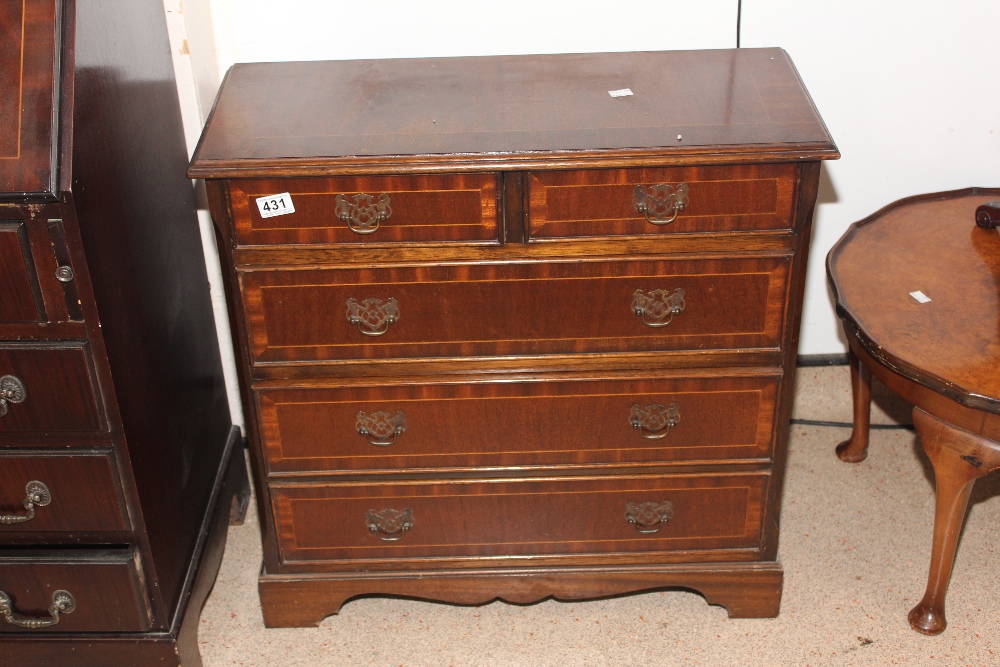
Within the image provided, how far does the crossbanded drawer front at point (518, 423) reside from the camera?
1.92m

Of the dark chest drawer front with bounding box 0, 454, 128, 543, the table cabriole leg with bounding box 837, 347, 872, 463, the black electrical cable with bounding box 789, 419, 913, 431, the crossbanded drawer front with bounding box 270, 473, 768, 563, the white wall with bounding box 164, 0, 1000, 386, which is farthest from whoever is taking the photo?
the black electrical cable with bounding box 789, 419, 913, 431

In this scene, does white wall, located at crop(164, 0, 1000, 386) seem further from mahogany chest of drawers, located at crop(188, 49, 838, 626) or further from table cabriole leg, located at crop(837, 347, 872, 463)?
table cabriole leg, located at crop(837, 347, 872, 463)

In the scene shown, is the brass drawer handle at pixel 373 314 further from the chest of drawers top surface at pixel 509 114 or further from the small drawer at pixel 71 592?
the small drawer at pixel 71 592

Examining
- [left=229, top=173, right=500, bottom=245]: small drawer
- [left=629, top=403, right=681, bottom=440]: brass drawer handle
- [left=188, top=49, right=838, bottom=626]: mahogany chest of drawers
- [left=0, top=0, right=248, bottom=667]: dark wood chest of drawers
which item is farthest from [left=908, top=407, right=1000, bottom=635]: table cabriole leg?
[left=0, top=0, right=248, bottom=667]: dark wood chest of drawers

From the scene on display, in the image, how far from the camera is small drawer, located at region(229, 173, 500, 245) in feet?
5.62

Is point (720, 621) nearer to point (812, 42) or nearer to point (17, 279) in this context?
point (812, 42)

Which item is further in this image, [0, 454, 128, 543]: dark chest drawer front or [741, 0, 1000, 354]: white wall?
[741, 0, 1000, 354]: white wall

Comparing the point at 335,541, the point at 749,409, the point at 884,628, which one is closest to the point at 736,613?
the point at 884,628

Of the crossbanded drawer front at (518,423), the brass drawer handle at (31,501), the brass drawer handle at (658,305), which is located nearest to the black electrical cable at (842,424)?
the crossbanded drawer front at (518,423)

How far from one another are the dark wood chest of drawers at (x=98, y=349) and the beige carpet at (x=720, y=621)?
0.16m

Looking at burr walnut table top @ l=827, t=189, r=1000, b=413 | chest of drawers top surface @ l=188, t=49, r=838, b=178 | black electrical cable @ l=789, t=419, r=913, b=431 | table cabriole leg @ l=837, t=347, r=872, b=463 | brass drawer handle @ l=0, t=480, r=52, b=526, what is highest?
chest of drawers top surface @ l=188, t=49, r=838, b=178

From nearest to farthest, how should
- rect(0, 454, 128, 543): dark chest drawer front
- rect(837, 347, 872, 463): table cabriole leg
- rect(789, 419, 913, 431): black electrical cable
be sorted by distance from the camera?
1. rect(0, 454, 128, 543): dark chest drawer front
2. rect(837, 347, 872, 463): table cabriole leg
3. rect(789, 419, 913, 431): black electrical cable

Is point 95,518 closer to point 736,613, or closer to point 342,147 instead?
point 342,147

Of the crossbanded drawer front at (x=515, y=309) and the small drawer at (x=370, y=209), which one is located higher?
Answer: the small drawer at (x=370, y=209)
